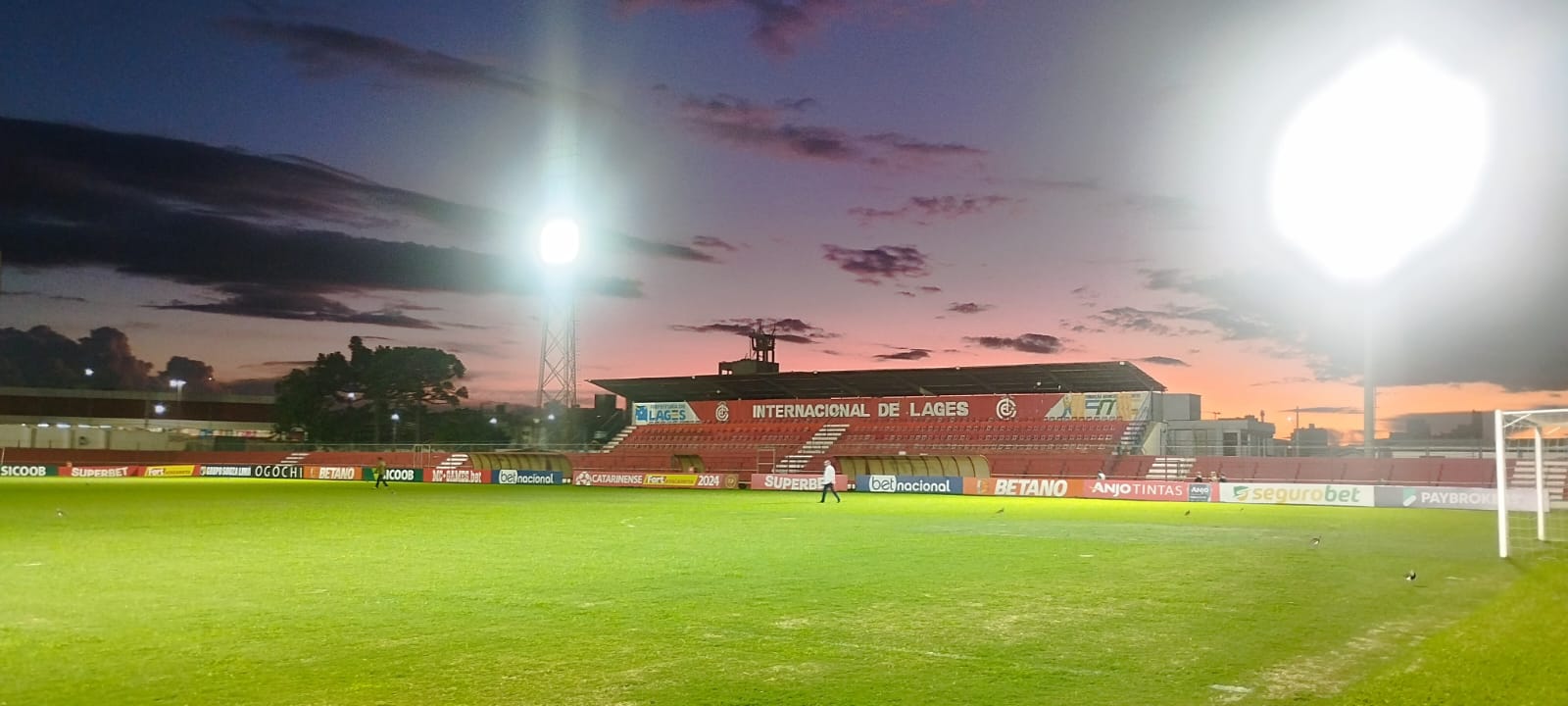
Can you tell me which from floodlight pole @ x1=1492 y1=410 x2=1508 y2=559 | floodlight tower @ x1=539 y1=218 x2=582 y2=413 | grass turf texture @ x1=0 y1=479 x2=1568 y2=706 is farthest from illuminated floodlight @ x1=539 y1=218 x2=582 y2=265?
floodlight pole @ x1=1492 y1=410 x2=1508 y2=559

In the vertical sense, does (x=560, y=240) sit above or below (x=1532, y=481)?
above

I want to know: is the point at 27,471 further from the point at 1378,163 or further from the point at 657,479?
the point at 1378,163

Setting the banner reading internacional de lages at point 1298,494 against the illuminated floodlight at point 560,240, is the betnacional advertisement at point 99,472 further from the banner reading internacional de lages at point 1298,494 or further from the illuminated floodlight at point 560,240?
the banner reading internacional de lages at point 1298,494

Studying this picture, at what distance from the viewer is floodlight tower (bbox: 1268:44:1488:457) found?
32750mm

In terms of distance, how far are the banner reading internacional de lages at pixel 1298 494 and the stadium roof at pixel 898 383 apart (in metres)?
16.1

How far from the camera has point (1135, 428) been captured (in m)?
54.3

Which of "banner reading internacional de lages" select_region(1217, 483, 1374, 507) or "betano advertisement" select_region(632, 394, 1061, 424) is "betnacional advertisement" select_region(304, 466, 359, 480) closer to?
"betano advertisement" select_region(632, 394, 1061, 424)

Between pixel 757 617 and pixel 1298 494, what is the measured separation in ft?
107

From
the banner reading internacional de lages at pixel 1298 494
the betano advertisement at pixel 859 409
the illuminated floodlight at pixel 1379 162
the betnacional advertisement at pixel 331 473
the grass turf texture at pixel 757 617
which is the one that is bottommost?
the betnacional advertisement at pixel 331 473

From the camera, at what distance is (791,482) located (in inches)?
1976

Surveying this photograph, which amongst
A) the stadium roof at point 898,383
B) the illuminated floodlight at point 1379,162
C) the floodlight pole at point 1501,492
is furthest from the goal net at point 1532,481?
the stadium roof at point 898,383

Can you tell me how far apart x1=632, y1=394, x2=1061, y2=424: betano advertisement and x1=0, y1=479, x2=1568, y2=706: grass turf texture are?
3723 cm

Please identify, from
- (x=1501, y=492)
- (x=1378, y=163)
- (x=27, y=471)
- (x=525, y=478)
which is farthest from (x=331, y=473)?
(x=1501, y=492)

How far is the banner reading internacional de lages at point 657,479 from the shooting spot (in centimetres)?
5194
